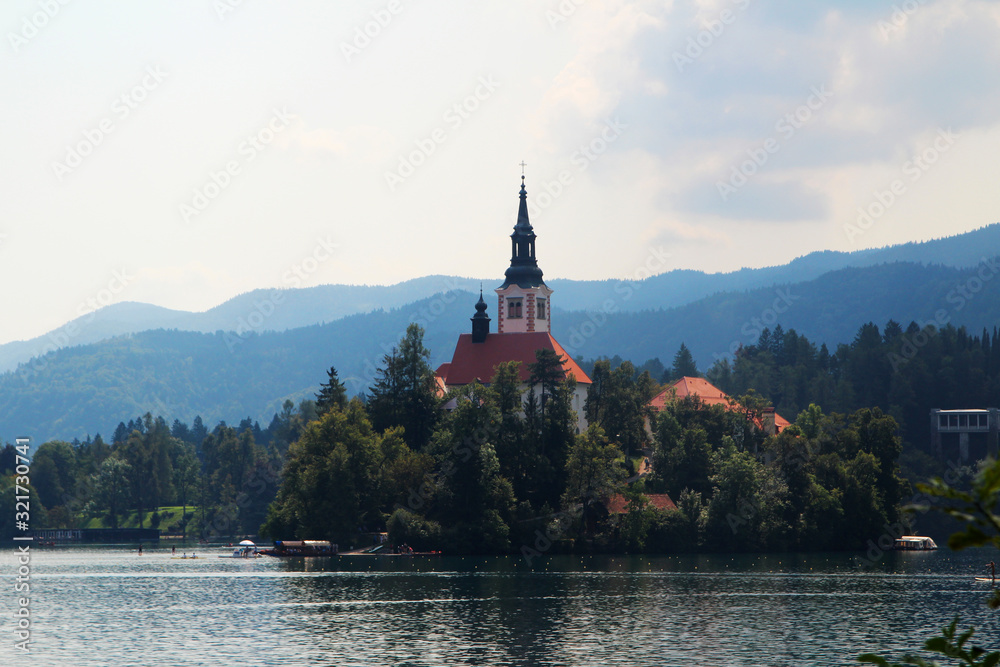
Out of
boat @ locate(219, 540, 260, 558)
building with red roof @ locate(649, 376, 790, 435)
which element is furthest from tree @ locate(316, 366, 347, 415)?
building with red roof @ locate(649, 376, 790, 435)

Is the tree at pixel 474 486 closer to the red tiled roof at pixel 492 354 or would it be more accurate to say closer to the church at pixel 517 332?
the church at pixel 517 332

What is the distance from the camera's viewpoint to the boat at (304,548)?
123125mm

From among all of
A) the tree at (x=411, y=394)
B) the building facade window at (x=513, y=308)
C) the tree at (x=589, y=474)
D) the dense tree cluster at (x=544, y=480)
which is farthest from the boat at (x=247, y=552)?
the building facade window at (x=513, y=308)

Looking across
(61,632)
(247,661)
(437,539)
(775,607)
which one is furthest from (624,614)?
(437,539)

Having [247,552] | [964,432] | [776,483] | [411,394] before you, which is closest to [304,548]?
[247,552]

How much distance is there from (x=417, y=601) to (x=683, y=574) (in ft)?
100

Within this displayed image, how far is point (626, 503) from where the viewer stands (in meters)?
128

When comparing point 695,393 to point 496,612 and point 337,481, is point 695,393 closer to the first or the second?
point 337,481

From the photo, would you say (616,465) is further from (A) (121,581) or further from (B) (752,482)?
(A) (121,581)

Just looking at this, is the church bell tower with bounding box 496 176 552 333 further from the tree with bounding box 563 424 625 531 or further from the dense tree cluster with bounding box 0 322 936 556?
the tree with bounding box 563 424 625 531

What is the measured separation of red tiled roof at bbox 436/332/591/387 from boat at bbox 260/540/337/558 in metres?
34.6

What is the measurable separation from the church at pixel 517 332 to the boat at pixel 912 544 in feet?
138

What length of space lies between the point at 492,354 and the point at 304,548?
138 feet

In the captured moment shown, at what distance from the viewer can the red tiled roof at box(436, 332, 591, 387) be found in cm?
15200
